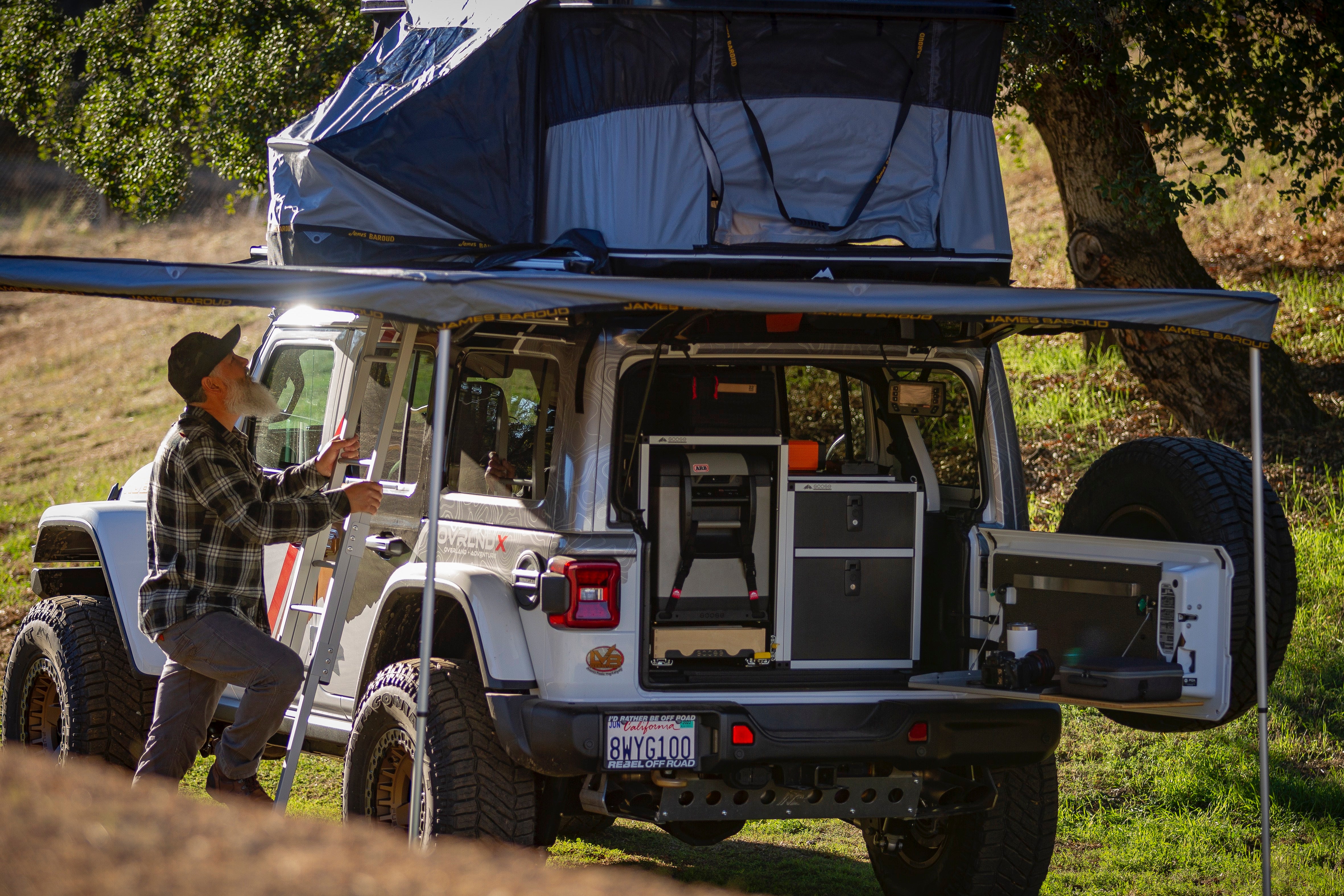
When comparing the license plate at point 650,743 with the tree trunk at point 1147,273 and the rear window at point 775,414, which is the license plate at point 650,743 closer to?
the rear window at point 775,414

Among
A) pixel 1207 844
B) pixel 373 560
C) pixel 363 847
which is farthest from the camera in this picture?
pixel 1207 844

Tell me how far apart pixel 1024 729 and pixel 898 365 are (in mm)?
1332

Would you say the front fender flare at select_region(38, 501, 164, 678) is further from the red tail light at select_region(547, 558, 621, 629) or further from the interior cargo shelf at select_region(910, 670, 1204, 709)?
the interior cargo shelf at select_region(910, 670, 1204, 709)

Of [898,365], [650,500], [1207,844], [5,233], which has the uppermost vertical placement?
[5,233]

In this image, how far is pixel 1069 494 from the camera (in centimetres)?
1076

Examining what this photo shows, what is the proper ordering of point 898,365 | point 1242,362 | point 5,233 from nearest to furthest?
point 898,365 < point 1242,362 < point 5,233

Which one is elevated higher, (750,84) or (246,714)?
(750,84)

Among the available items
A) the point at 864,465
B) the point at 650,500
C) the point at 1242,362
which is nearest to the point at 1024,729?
the point at 864,465

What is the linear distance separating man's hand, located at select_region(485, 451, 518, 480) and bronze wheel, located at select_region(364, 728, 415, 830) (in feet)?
3.08

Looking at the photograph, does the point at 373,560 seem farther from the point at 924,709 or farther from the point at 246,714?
the point at 924,709

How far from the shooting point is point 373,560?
18.3 feet

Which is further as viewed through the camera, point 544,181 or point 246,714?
point 544,181

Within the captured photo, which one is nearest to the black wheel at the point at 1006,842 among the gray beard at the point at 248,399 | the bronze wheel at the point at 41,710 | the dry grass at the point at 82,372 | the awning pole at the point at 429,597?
the awning pole at the point at 429,597

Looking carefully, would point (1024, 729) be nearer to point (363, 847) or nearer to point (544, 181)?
point (544, 181)
